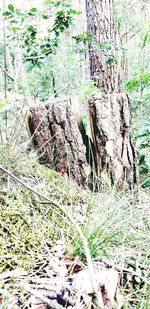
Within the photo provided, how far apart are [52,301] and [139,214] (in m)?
0.72

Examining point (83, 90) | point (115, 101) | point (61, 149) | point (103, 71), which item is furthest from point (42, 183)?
A: point (103, 71)

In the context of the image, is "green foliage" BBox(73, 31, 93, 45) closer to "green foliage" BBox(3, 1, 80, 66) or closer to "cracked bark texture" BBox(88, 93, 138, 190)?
"green foliage" BBox(3, 1, 80, 66)

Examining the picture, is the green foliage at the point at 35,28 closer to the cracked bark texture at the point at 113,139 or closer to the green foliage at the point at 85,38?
the green foliage at the point at 85,38

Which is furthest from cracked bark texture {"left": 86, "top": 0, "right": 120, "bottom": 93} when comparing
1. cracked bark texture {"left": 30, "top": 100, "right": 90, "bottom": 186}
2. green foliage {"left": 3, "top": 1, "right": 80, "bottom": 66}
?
cracked bark texture {"left": 30, "top": 100, "right": 90, "bottom": 186}

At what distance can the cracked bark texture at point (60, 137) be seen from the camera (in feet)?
5.95

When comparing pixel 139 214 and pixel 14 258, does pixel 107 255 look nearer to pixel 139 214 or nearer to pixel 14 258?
pixel 14 258

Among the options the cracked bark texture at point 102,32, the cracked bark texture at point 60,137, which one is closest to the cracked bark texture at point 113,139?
the cracked bark texture at point 60,137

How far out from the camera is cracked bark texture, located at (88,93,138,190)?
185 centimetres

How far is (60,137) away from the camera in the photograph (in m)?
1.82

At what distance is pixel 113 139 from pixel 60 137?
35cm

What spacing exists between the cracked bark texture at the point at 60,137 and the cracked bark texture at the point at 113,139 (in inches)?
5.1

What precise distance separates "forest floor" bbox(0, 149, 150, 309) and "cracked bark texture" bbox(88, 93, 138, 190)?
2.04ft

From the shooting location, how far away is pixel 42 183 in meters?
1.45

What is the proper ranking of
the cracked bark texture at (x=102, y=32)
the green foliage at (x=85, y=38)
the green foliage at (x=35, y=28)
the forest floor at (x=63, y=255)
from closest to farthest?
1. the forest floor at (x=63, y=255)
2. the green foliage at (x=35, y=28)
3. the green foliage at (x=85, y=38)
4. the cracked bark texture at (x=102, y=32)
